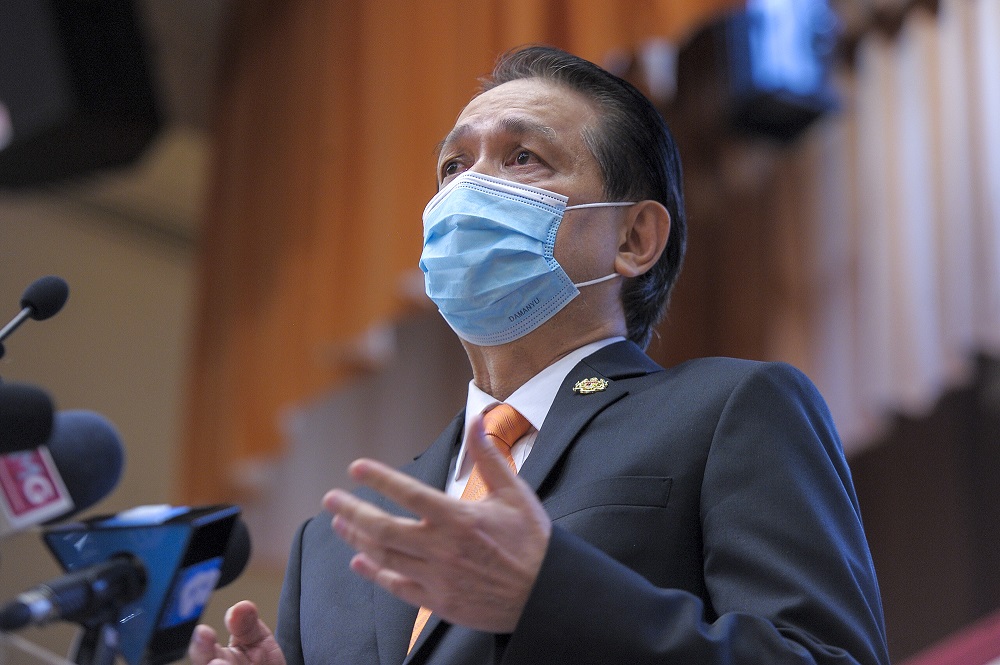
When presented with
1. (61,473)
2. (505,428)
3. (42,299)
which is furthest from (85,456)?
(505,428)

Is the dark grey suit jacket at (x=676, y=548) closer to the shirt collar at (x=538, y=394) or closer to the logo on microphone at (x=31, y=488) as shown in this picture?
the shirt collar at (x=538, y=394)

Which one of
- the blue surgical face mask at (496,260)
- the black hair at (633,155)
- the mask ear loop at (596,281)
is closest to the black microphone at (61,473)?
the blue surgical face mask at (496,260)

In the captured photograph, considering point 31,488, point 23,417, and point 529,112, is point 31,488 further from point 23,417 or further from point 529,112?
point 529,112

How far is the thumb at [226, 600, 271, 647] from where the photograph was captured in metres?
1.33

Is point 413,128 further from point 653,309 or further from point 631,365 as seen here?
point 631,365

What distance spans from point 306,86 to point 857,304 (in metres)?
2.33

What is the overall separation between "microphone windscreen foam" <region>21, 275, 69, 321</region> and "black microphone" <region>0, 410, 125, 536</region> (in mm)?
125

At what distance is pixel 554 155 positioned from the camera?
172 cm

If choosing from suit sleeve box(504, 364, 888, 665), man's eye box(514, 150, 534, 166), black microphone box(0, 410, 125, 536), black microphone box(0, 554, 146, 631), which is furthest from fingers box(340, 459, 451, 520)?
man's eye box(514, 150, 534, 166)

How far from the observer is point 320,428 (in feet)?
16.4

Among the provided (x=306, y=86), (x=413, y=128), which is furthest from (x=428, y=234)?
(x=306, y=86)

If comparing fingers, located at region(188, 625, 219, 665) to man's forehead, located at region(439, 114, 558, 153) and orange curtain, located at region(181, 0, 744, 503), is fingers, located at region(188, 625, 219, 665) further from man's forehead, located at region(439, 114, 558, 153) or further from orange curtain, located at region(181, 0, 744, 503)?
orange curtain, located at region(181, 0, 744, 503)

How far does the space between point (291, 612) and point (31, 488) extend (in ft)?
1.51

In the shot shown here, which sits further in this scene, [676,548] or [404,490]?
[676,548]
